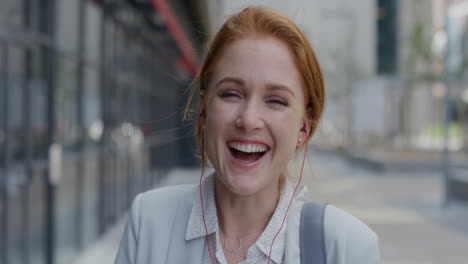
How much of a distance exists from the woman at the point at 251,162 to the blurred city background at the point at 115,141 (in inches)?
7.8

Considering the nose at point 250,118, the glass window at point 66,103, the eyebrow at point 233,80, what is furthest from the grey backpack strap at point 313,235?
the glass window at point 66,103

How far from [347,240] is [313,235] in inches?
3.3

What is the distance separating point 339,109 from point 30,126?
122 ft

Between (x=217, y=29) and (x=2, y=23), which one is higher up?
(x=2, y=23)

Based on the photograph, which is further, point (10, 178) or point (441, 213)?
point (441, 213)

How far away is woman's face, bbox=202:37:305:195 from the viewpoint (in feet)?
4.69

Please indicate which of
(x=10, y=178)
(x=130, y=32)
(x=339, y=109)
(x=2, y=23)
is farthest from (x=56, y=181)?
(x=339, y=109)

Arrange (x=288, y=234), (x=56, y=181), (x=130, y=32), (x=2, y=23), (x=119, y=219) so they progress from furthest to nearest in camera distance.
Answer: (x=130, y=32)
(x=119, y=219)
(x=56, y=181)
(x=2, y=23)
(x=288, y=234)

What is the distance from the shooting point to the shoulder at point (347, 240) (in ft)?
4.69

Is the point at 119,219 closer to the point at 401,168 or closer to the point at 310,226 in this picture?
the point at 310,226

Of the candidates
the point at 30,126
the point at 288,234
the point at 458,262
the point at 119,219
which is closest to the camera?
the point at 288,234

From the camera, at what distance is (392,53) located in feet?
189

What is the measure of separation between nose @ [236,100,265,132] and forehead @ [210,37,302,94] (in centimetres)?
6

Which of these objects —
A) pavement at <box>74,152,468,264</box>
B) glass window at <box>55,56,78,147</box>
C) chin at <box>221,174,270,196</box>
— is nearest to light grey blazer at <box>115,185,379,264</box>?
chin at <box>221,174,270,196</box>
